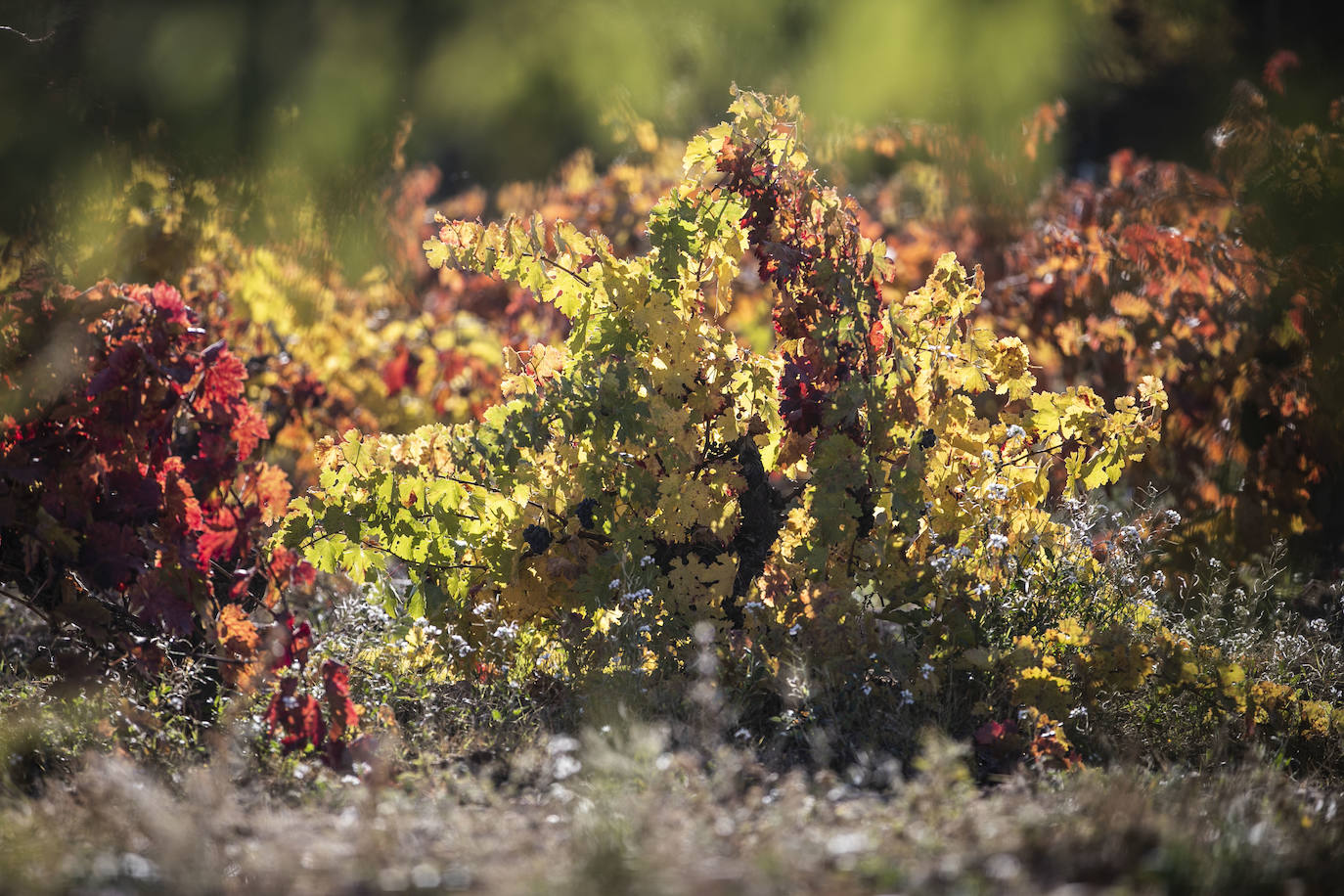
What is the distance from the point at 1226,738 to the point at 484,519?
2.08 meters

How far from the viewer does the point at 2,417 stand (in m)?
3.23

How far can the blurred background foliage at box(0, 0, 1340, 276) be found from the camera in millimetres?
5270

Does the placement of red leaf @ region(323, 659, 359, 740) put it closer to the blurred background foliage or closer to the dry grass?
the dry grass

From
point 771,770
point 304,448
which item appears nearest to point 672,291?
point 771,770

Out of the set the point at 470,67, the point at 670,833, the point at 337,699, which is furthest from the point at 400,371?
the point at 670,833

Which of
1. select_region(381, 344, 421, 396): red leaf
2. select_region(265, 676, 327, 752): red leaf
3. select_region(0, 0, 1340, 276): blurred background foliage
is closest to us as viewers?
select_region(265, 676, 327, 752): red leaf

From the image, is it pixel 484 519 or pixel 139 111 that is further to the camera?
pixel 139 111

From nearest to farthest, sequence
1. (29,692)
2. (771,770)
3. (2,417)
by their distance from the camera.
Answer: (771,770), (2,417), (29,692)

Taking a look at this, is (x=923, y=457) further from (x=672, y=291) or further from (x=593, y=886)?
(x=593, y=886)

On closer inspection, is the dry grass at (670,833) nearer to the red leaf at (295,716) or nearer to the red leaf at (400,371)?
the red leaf at (295,716)

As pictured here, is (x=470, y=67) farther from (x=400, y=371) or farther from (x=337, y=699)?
(x=337, y=699)

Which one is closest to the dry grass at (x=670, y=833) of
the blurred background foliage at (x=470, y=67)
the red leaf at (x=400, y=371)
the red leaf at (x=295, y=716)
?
the red leaf at (x=295, y=716)

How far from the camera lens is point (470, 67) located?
700cm

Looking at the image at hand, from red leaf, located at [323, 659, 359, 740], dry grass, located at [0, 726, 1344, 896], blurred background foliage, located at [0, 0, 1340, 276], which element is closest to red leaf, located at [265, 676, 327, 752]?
red leaf, located at [323, 659, 359, 740]
